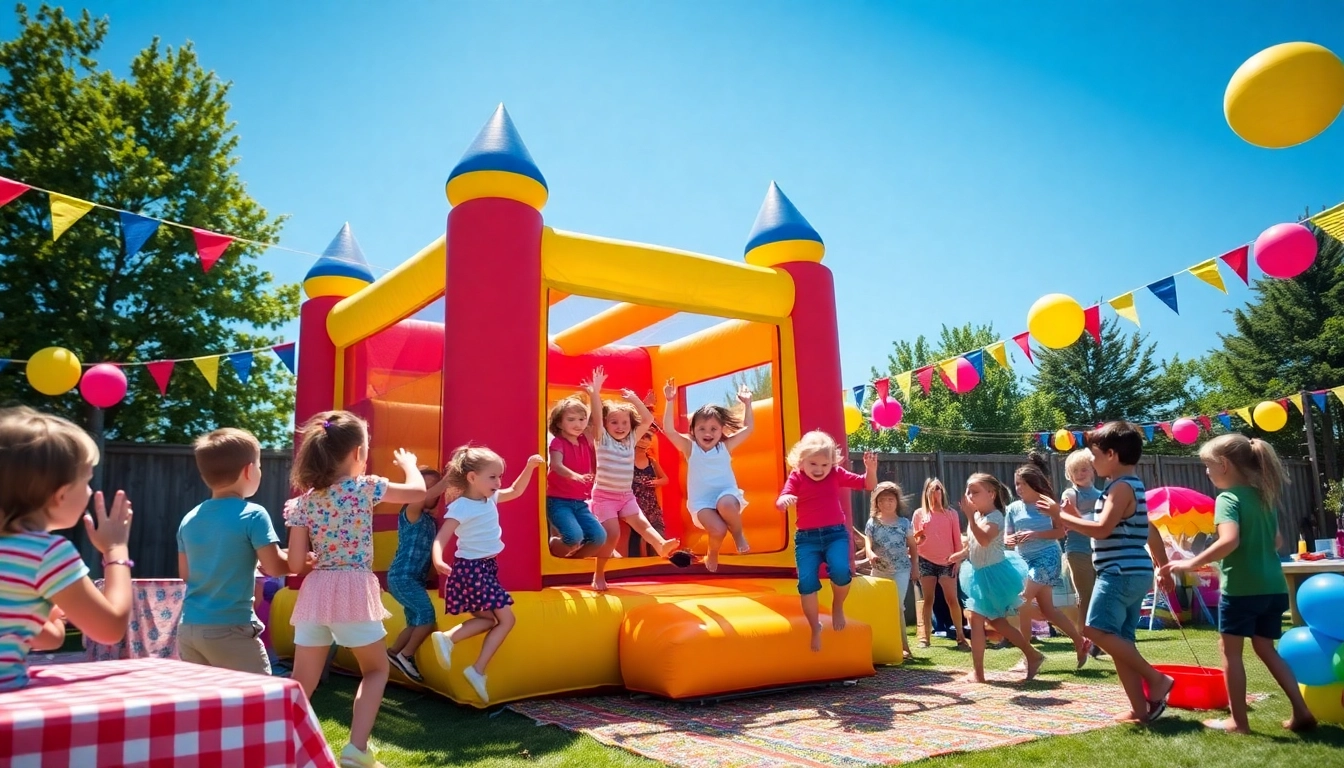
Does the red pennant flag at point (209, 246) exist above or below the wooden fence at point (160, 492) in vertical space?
above

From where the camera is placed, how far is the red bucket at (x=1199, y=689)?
4.40 m

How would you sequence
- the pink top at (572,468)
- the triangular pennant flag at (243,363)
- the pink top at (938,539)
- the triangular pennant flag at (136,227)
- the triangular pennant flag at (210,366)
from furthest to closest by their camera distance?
the triangular pennant flag at (243,363) → the triangular pennant flag at (210,366) → the pink top at (938,539) → the triangular pennant flag at (136,227) → the pink top at (572,468)

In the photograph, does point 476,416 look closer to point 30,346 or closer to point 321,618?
point 321,618

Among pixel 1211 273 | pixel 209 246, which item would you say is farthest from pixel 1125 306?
pixel 209 246

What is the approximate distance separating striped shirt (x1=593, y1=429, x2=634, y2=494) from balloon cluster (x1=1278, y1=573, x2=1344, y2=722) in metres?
3.92

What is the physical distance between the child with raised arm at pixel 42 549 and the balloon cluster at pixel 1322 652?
4641 millimetres

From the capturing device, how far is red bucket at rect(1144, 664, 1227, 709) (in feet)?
14.4

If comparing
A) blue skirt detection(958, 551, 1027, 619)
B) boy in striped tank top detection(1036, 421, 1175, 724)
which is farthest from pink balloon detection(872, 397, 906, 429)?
boy in striped tank top detection(1036, 421, 1175, 724)

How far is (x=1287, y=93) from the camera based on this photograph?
452 centimetres

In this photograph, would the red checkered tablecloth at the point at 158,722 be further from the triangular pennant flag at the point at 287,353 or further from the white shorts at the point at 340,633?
the triangular pennant flag at the point at 287,353

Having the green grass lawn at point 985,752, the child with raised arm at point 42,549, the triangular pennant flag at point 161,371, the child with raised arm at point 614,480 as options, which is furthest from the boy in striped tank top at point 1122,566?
the triangular pennant flag at point 161,371

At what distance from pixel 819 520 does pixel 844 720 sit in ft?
3.89

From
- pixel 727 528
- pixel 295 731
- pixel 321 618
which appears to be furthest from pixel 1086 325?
pixel 295 731

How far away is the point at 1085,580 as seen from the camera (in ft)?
20.2
